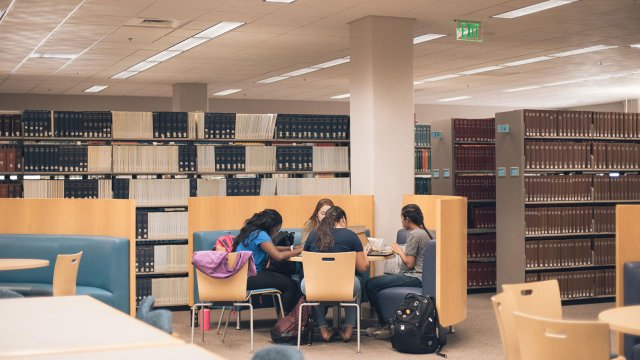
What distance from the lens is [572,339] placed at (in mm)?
3795

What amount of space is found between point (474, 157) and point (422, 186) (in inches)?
41.9

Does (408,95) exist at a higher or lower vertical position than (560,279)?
higher

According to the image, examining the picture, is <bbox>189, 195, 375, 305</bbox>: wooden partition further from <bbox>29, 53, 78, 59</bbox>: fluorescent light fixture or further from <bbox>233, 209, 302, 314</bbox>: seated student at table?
<bbox>29, 53, 78, 59</bbox>: fluorescent light fixture

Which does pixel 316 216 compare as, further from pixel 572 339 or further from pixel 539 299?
pixel 572 339

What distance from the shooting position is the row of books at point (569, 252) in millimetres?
10484

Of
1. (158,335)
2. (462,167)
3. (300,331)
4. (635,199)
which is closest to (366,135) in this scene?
(462,167)

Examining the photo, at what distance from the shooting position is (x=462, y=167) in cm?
1168

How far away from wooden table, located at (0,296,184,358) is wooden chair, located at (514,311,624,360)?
1.68m

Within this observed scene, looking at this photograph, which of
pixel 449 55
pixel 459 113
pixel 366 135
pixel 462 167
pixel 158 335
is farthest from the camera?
pixel 459 113

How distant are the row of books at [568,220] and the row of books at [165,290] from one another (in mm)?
4106

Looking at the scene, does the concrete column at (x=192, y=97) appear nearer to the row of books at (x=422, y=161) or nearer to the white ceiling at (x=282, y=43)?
the white ceiling at (x=282, y=43)

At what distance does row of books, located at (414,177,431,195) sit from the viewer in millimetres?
12508

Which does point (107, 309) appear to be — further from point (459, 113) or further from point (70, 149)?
point (459, 113)

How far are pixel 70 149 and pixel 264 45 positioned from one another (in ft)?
10.9
